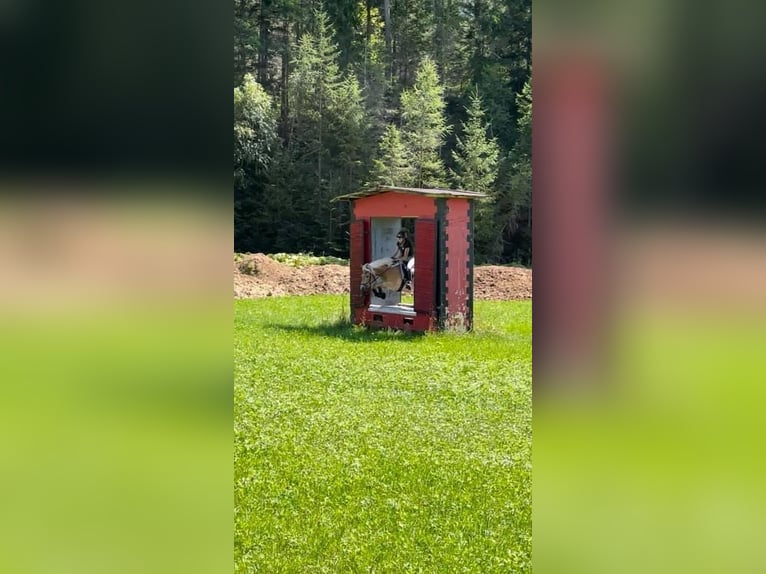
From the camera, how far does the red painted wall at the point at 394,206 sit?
30.0 feet

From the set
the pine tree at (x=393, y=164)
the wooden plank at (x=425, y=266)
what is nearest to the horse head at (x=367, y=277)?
the wooden plank at (x=425, y=266)

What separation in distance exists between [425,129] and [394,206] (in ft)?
40.4

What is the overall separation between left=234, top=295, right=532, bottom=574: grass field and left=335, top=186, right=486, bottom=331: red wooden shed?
825mm

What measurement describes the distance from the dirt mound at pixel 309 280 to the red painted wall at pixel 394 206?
12.1 feet
